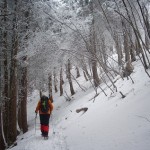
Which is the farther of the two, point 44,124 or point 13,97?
point 13,97

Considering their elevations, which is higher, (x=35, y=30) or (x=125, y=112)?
(x=35, y=30)

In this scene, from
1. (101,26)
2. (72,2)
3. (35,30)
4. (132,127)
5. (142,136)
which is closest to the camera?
(142,136)

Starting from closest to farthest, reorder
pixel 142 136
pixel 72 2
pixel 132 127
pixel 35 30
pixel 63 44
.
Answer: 1. pixel 142 136
2. pixel 132 127
3. pixel 35 30
4. pixel 63 44
5. pixel 72 2

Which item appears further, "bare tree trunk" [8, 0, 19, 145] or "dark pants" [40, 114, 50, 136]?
"bare tree trunk" [8, 0, 19, 145]

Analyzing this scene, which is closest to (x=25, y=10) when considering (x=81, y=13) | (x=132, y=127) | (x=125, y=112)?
(x=81, y=13)

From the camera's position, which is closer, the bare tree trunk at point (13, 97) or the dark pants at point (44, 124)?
the dark pants at point (44, 124)

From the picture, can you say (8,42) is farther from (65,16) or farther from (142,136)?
(142,136)

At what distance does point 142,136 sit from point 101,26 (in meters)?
14.7

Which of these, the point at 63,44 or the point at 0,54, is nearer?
the point at 0,54

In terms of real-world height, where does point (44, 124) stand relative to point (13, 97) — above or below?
below

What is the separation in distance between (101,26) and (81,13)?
2.07m

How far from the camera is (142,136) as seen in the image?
4.93 metres

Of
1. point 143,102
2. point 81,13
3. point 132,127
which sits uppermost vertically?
point 81,13

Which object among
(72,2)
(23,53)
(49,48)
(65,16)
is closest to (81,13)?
(72,2)
